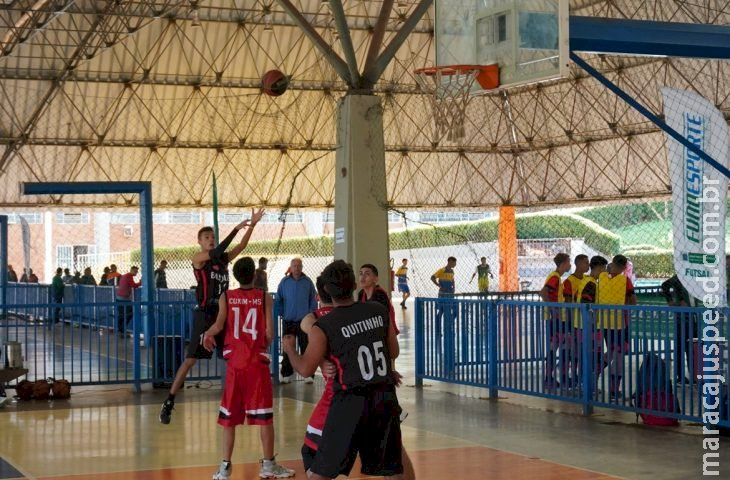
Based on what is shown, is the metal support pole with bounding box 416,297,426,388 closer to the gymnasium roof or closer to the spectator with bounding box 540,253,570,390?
the spectator with bounding box 540,253,570,390

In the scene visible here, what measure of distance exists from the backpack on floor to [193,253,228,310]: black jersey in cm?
488

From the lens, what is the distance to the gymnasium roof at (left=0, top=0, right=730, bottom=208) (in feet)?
121

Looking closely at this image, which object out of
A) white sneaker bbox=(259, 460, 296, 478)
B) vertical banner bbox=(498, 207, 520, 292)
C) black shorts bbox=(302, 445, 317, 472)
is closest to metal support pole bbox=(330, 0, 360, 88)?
white sneaker bbox=(259, 460, 296, 478)

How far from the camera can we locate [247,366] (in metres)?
10.5

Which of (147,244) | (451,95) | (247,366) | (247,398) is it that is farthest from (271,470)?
(147,244)

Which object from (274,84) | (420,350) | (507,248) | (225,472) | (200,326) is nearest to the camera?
(225,472)

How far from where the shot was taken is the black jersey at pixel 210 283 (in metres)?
12.7

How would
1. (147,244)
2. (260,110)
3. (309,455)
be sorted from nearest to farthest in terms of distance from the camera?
(309,455), (147,244), (260,110)

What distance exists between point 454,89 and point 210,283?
3.58 m

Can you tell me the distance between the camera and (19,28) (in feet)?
108

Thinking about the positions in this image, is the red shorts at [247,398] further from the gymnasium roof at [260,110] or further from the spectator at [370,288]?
the gymnasium roof at [260,110]

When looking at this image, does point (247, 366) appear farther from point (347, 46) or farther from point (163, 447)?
point (347, 46)

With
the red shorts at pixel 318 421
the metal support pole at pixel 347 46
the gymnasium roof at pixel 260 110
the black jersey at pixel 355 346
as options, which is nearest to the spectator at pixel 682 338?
the red shorts at pixel 318 421

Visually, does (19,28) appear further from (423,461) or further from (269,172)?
(423,461)
